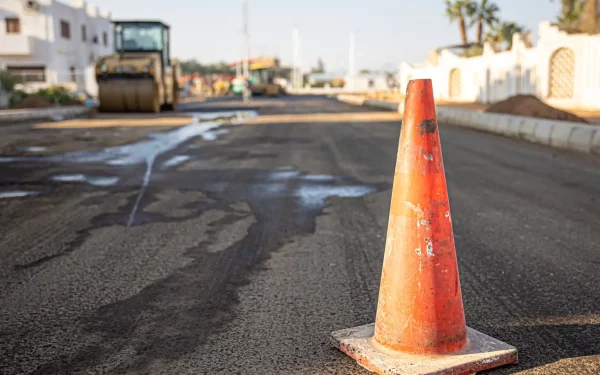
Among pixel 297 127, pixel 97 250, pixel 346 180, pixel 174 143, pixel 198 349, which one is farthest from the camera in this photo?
pixel 297 127

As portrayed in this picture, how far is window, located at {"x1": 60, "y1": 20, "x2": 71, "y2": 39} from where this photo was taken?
4941 centimetres

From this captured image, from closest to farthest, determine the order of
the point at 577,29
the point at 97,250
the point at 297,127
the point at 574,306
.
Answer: the point at 574,306
the point at 97,250
the point at 297,127
the point at 577,29

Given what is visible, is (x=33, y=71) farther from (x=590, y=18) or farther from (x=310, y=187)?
(x=310, y=187)

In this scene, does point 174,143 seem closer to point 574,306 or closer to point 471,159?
point 471,159

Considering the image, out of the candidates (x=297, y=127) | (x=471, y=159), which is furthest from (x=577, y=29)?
(x=471, y=159)

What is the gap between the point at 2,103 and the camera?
2806cm

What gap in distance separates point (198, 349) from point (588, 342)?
1.78 metres

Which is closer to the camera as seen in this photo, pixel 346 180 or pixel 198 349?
pixel 198 349

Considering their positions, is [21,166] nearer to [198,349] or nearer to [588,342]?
[198,349]

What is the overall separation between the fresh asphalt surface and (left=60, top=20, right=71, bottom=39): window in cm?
4547

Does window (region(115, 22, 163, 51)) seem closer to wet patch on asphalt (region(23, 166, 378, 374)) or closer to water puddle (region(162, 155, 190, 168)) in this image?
water puddle (region(162, 155, 190, 168))

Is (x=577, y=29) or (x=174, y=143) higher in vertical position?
(x=577, y=29)

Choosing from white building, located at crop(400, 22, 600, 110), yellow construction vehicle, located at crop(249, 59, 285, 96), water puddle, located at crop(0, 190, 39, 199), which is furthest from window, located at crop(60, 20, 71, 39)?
water puddle, located at crop(0, 190, 39, 199)

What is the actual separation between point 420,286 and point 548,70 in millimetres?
23353
